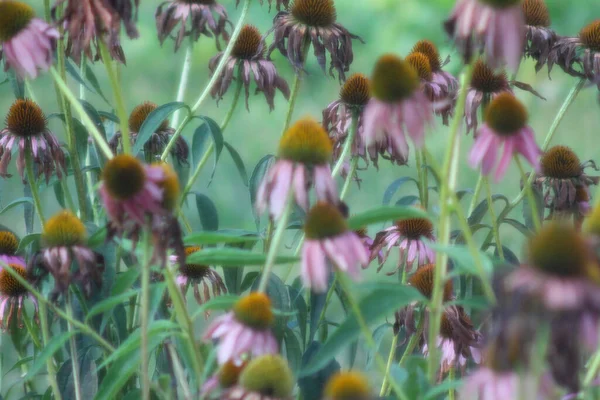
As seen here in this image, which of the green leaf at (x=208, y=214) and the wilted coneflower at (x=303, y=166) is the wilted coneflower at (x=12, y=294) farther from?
the wilted coneflower at (x=303, y=166)

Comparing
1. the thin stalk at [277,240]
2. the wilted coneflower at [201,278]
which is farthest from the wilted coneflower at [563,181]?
the thin stalk at [277,240]

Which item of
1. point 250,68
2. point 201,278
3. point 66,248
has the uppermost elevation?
point 250,68

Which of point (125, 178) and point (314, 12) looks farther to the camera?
point (314, 12)

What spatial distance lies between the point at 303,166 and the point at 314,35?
471 mm

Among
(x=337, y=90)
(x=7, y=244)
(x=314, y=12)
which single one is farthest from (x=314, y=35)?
(x=337, y=90)

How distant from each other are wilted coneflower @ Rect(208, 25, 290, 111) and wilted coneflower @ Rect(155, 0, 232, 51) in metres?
0.08

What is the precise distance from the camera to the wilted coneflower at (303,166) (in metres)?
0.57

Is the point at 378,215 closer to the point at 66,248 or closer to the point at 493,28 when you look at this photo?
the point at 493,28

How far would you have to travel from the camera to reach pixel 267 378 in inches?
19.4

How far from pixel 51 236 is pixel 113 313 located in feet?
0.47

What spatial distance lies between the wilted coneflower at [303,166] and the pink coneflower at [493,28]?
0.12 meters

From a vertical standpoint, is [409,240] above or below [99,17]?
below

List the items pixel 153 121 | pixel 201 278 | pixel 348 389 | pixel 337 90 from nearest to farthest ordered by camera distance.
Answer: pixel 348 389 → pixel 153 121 → pixel 201 278 → pixel 337 90

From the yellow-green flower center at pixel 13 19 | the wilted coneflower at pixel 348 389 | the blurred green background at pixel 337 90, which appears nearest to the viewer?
the wilted coneflower at pixel 348 389
